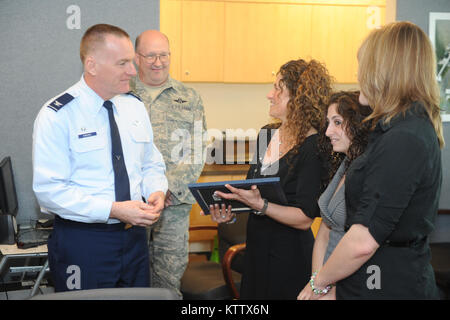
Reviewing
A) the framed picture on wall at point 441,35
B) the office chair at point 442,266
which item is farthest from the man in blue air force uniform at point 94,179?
the framed picture on wall at point 441,35

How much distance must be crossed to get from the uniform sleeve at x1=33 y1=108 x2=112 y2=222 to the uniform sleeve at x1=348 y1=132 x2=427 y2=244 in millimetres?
1005

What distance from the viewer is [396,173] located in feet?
4.23

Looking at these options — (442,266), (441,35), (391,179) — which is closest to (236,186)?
(391,179)

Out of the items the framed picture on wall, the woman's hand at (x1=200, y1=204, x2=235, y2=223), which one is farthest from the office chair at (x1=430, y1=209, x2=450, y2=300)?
the woman's hand at (x1=200, y1=204, x2=235, y2=223)

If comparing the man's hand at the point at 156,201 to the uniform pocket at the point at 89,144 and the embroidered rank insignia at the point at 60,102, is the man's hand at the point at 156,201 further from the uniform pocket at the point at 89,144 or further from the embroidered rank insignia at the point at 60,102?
the embroidered rank insignia at the point at 60,102

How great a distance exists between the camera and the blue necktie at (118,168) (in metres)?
1.92

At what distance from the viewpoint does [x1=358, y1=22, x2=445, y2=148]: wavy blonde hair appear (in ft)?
4.43

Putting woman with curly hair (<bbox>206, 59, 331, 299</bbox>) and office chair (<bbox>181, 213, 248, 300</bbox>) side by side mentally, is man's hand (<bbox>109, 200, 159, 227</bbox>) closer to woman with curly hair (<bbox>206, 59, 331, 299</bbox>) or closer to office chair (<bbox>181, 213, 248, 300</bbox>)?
woman with curly hair (<bbox>206, 59, 331, 299</bbox>)

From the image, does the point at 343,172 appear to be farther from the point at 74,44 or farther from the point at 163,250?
the point at 74,44

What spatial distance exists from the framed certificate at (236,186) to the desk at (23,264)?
0.96 meters

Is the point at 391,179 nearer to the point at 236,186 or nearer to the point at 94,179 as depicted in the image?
the point at 236,186

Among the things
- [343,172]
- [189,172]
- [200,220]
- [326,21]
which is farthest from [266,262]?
[326,21]

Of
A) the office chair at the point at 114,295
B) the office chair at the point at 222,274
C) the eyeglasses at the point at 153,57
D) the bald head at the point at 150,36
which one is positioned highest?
the bald head at the point at 150,36

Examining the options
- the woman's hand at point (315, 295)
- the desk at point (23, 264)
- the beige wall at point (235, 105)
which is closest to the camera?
the woman's hand at point (315, 295)
